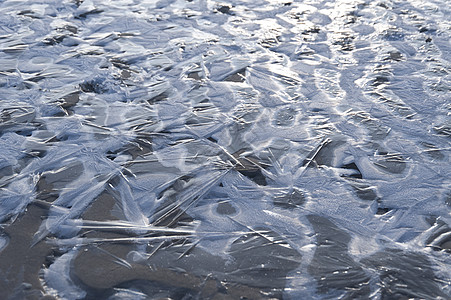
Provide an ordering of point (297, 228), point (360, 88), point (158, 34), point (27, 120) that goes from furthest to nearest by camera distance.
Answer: point (158, 34)
point (360, 88)
point (27, 120)
point (297, 228)

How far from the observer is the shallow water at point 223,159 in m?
1.27

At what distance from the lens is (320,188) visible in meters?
1.57

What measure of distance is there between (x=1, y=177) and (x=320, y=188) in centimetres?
113

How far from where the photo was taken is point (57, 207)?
147 cm

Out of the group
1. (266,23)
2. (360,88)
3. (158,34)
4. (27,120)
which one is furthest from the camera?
(266,23)

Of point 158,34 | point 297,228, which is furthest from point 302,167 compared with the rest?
point 158,34

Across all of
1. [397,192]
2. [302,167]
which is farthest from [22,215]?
[397,192]

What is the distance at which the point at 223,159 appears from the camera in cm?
171

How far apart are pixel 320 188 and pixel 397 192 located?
0.88 ft

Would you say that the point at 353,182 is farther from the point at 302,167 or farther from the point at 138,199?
the point at 138,199

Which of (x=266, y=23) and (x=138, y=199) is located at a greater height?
(x=266, y=23)

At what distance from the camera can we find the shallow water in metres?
1.27

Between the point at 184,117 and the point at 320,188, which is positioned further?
the point at 184,117

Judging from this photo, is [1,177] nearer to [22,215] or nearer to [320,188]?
[22,215]
